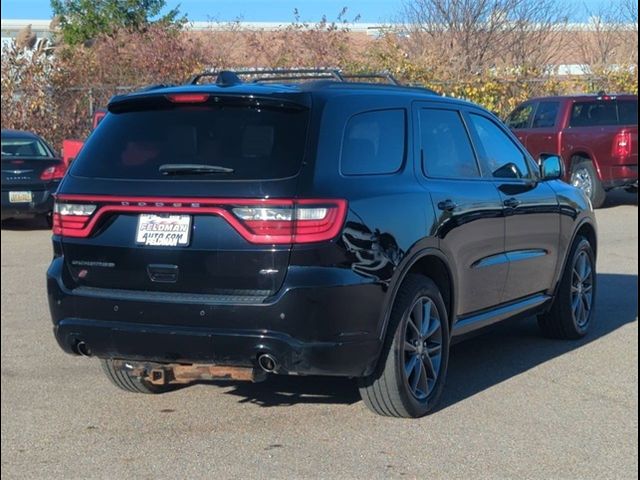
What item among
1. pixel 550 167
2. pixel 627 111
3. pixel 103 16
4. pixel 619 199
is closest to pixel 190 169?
pixel 550 167

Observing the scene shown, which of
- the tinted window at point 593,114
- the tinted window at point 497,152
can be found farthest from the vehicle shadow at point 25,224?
the tinted window at point 497,152

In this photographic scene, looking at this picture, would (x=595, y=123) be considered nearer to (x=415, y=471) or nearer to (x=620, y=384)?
(x=620, y=384)

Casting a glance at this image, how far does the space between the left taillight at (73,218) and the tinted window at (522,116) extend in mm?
15044

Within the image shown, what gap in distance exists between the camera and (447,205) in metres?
6.30

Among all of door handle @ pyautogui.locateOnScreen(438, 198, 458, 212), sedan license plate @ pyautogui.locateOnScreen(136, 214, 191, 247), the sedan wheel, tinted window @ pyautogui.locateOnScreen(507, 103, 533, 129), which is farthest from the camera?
tinted window @ pyautogui.locateOnScreen(507, 103, 533, 129)

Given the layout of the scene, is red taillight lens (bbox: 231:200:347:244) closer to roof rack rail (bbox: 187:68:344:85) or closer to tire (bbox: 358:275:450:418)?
tire (bbox: 358:275:450:418)

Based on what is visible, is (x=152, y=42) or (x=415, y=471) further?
(x=152, y=42)

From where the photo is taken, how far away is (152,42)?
2528cm

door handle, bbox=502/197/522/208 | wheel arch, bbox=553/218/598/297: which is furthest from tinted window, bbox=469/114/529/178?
wheel arch, bbox=553/218/598/297

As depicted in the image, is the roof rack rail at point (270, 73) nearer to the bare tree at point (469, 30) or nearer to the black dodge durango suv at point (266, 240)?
the black dodge durango suv at point (266, 240)

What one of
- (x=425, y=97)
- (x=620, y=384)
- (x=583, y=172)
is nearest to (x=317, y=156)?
(x=425, y=97)

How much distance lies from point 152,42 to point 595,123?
11276 mm

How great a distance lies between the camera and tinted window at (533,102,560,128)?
1914cm

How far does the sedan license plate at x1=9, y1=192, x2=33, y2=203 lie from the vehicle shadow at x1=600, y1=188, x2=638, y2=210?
32.8ft
